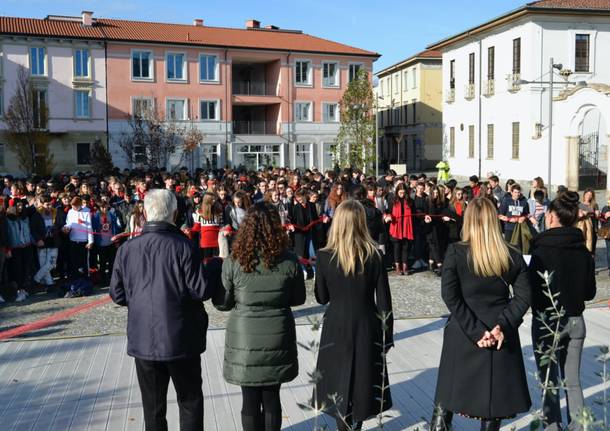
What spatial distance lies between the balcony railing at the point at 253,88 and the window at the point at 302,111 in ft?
7.61

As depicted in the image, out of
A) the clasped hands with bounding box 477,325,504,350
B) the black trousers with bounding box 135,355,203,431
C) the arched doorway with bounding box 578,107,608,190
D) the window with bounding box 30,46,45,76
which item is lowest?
the black trousers with bounding box 135,355,203,431

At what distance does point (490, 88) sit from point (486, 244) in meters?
40.2

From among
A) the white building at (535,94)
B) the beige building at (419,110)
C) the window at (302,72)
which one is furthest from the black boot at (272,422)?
the beige building at (419,110)

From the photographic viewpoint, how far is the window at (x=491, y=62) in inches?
1684

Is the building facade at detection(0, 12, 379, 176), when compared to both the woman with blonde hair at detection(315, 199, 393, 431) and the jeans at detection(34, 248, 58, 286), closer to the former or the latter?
the jeans at detection(34, 248, 58, 286)

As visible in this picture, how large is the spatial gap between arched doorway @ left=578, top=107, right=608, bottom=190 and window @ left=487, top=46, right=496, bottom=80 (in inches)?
373

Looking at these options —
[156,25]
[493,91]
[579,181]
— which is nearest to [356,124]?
[493,91]

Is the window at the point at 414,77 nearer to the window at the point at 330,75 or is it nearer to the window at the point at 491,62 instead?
the window at the point at 330,75

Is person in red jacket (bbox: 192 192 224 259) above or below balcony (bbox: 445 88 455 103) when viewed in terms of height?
below

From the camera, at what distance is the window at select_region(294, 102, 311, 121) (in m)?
57.2

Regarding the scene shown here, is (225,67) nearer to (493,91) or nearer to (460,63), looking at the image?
(460,63)

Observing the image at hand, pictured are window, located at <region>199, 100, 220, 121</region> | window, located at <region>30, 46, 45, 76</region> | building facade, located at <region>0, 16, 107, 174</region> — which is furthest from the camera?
window, located at <region>199, 100, 220, 121</region>

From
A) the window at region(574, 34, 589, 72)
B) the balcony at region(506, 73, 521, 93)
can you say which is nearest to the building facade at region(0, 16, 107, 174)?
the balcony at region(506, 73, 521, 93)

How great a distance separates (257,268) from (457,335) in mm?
1510
